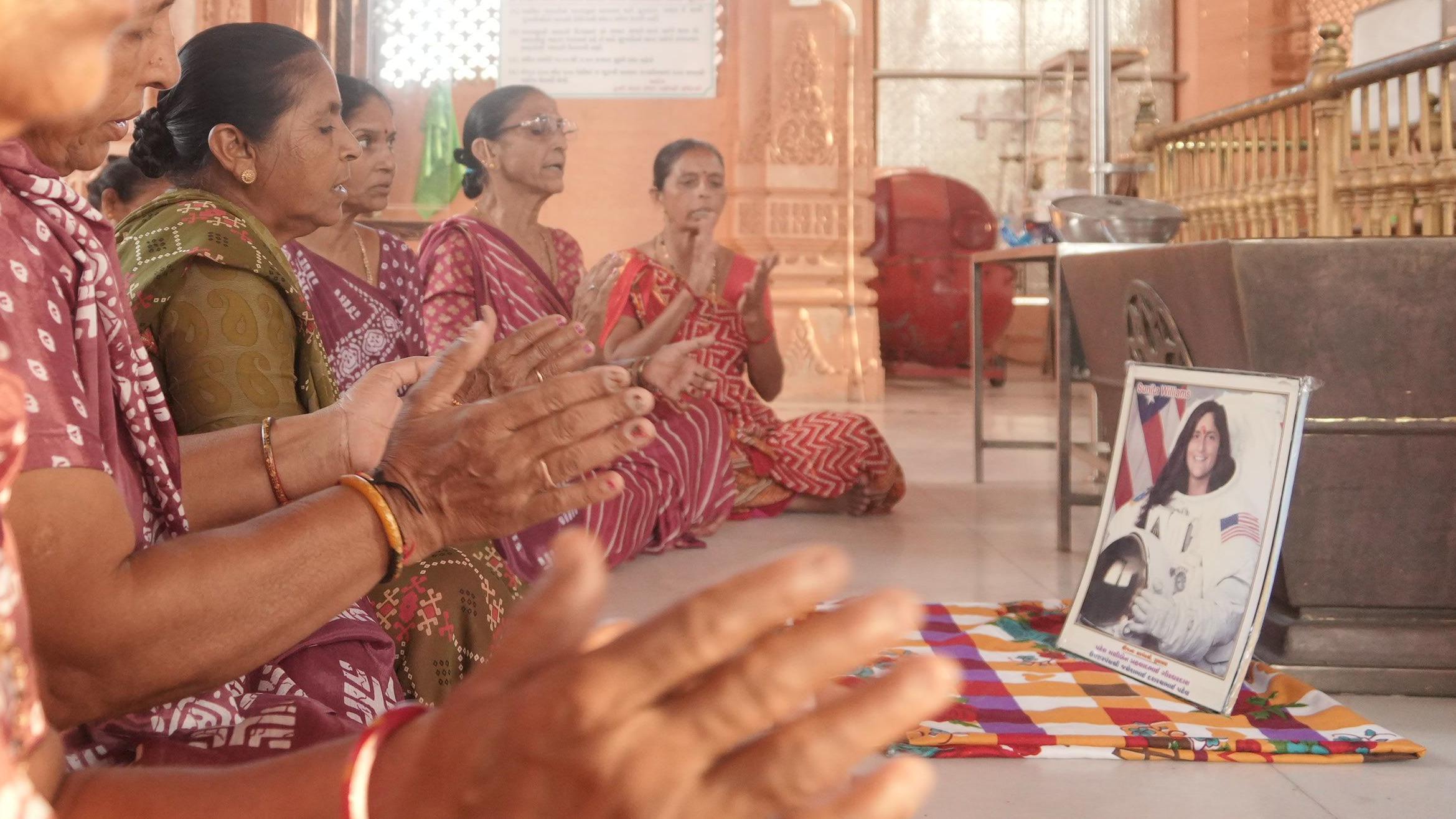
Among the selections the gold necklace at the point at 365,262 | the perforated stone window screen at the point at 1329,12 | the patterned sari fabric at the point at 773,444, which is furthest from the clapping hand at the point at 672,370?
the perforated stone window screen at the point at 1329,12

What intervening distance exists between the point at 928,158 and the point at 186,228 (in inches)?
361

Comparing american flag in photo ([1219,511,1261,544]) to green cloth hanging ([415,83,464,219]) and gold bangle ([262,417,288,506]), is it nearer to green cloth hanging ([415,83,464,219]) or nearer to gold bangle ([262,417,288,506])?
gold bangle ([262,417,288,506])

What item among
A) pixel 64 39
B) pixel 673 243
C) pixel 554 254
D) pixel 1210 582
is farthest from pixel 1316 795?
pixel 673 243

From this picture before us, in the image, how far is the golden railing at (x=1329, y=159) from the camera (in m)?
3.12

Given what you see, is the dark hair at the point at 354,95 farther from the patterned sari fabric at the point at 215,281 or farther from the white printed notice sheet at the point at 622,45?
the white printed notice sheet at the point at 622,45

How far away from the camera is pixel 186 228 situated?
140cm

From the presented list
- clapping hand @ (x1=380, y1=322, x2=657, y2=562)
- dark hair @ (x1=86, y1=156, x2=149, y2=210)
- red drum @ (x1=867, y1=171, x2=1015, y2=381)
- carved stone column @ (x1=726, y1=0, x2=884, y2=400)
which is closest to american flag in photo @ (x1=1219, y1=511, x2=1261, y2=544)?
clapping hand @ (x1=380, y1=322, x2=657, y2=562)

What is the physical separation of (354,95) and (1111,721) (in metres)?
2.08

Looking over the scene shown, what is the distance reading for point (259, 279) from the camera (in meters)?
1.41

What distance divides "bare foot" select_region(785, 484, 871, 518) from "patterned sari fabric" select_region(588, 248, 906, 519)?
18 mm

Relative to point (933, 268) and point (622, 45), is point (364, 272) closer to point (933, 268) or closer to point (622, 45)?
point (622, 45)

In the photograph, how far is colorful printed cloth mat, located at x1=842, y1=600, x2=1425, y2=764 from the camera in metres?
1.75

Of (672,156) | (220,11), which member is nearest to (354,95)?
(672,156)

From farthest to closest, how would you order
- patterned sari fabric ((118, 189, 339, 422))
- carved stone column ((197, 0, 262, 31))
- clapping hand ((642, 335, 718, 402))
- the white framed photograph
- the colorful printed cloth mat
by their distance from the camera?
carved stone column ((197, 0, 262, 31)) → clapping hand ((642, 335, 718, 402)) → the white framed photograph → the colorful printed cloth mat → patterned sari fabric ((118, 189, 339, 422))
